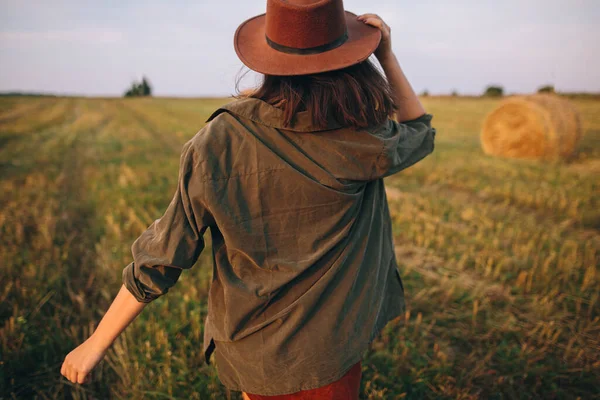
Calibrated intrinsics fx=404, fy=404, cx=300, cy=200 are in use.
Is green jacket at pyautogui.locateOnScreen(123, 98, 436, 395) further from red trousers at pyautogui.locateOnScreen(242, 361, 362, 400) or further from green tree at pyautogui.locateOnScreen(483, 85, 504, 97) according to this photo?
green tree at pyautogui.locateOnScreen(483, 85, 504, 97)

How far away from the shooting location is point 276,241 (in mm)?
1324

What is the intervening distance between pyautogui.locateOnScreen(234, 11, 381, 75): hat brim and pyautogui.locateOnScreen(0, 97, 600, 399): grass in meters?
1.88

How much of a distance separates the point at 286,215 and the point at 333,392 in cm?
65

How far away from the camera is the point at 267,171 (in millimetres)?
1233

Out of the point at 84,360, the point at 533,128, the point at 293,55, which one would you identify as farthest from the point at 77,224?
the point at 533,128

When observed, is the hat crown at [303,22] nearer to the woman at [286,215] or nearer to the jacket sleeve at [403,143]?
the woman at [286,215]

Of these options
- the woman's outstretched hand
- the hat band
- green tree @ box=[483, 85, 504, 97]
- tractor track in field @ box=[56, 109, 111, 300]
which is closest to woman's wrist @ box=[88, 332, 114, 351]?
the woman's outstretched hand

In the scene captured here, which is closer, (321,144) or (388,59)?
(321,144)

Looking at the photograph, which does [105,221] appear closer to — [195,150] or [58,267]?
[58,267]

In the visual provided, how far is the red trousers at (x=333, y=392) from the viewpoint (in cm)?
140

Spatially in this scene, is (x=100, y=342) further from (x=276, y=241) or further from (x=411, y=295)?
(x=411, y=295)

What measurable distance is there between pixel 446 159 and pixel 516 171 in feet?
5.61

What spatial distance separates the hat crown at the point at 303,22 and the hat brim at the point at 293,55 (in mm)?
39

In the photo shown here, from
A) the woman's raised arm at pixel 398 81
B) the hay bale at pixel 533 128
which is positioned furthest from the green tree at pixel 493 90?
the woman's raised arm at pixel 398 81
